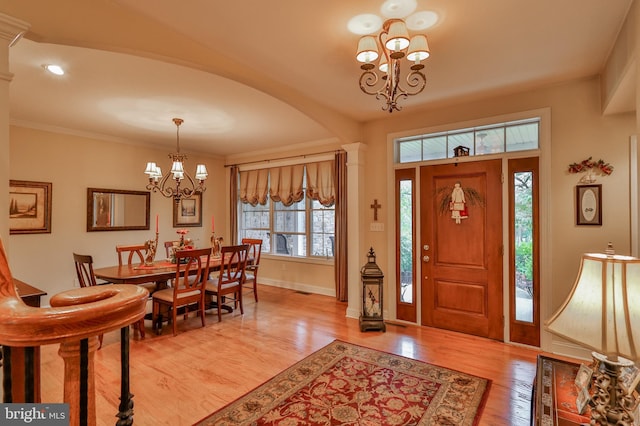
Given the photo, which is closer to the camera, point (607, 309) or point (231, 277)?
point (607, 309)

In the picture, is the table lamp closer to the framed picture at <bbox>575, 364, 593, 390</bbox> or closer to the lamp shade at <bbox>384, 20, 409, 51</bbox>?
the framed picture at <bbox>575, 364, 593, 390</bbox>

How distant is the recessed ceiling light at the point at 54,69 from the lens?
2727 millimetres

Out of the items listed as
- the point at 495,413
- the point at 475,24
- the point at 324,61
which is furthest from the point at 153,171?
the point at 495,413

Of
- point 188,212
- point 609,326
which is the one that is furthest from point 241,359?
point 188,212

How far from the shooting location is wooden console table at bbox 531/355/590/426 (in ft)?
4.37

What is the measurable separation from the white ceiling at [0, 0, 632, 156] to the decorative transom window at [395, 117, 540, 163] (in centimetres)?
40

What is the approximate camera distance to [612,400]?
119 cm

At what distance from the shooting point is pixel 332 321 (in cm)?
414

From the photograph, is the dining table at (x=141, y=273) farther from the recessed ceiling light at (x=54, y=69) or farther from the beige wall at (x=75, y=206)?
the recessed ceiling light at (x=54, y=69)

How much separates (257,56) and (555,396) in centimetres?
300

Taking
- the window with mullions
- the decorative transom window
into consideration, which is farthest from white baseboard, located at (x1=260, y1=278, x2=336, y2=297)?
the decorative transom window

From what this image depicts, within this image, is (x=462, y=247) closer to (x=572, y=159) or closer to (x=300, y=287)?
(x=572, y=159)

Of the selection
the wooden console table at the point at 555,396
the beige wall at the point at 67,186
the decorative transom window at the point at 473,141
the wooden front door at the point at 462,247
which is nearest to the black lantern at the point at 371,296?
the wooden front door at the point at 462,247

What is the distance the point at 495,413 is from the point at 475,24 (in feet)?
8.99
